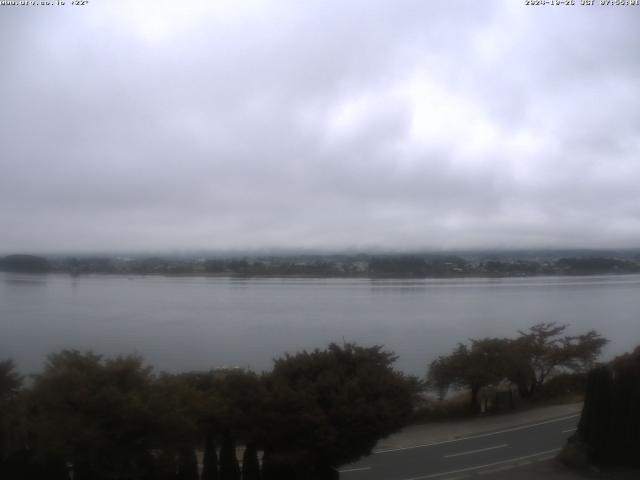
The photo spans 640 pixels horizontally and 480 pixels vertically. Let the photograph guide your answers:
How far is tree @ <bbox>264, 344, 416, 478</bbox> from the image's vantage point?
32.8ft

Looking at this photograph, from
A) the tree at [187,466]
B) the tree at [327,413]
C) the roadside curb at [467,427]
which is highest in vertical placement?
Answer: the tree at [327,413]

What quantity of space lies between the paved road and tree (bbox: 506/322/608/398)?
16.1ft

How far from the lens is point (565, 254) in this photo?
39812 mm

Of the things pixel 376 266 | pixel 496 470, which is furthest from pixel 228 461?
pixel 376 266

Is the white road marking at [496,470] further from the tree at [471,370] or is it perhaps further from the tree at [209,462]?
the tree at [471,370]

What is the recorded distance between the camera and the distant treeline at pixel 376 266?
1097 inches

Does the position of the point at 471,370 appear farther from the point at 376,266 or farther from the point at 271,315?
the point at 376,266

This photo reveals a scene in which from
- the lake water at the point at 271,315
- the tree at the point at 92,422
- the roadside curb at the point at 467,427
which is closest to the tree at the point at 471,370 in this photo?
the roadside curb at the point at 467,427

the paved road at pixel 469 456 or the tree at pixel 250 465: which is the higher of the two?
the tree at pixel 250 465

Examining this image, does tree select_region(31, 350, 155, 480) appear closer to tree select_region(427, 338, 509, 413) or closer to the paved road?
the paved road

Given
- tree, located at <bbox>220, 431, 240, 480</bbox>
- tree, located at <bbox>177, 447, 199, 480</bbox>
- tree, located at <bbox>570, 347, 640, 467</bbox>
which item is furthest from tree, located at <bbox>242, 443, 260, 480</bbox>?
tree, located at <bbox>570, 347, 640, 467</bbox>

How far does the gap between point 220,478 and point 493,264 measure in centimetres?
2924

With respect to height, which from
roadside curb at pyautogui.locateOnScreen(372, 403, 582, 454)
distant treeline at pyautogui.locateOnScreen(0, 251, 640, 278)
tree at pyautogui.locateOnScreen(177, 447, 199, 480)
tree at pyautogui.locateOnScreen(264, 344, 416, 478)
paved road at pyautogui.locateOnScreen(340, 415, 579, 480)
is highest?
distant treeline at pyautogui.locateOnScreen(0, 251, 640, 278)

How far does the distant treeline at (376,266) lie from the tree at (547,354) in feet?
31.2
